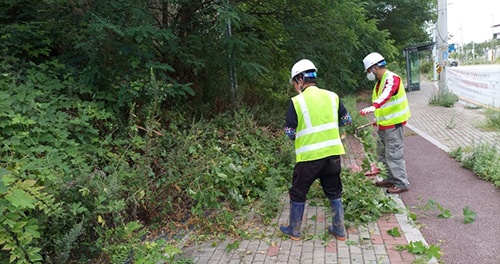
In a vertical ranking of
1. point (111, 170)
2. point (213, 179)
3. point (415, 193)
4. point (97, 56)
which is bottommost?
point (415, 193)

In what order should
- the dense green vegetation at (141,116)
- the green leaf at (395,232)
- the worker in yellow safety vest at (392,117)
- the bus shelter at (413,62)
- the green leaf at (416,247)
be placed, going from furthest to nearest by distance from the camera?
the bus shelter at (413,62) → the worker in yellow safety vest at (392,117) → the green leaf at (395,232) → the green leaf at (416,247) → the dense green vegetation at (141,116)

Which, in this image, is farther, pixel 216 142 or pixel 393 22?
pixel 393 22

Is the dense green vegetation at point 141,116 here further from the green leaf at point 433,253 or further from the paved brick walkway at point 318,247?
the green leaf at point 433,253

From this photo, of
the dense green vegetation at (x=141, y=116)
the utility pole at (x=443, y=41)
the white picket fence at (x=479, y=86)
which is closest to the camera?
the dense green vegetation at (x=141, y=116)

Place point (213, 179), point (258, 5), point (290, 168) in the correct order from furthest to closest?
point (258, 5) → point (290, 168) → point (213, 179)

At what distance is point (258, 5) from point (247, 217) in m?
4.99

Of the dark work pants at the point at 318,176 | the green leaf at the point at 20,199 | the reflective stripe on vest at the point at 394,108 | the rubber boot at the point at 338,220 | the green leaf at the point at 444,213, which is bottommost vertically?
the green leaf at the point at 444,213

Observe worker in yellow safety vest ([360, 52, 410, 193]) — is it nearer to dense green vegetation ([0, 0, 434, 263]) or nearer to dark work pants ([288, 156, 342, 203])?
dense green vegetation ([0, 0, 434, 263])

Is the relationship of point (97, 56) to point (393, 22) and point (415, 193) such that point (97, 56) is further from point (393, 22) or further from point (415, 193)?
point (393, 22)

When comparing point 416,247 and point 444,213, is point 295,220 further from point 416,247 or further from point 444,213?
point 444,213

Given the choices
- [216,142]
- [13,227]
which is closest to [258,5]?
[216,142]

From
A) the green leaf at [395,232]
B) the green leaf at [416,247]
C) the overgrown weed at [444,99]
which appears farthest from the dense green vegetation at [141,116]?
the overgrown weed at [444,99]

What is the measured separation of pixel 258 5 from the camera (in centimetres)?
848

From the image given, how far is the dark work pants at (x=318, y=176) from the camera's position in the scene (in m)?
4.17
